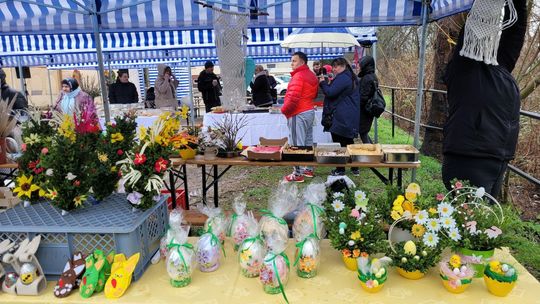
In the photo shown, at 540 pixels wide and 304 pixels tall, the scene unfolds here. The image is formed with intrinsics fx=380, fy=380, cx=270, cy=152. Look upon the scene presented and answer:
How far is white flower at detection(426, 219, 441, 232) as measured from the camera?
164cm

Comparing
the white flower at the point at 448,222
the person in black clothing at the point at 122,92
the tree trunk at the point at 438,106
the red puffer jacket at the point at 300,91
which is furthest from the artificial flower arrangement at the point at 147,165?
the person in black clothing at the point at 122,92

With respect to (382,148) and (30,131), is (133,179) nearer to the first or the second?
(30,131)

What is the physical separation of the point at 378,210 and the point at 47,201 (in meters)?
1.70

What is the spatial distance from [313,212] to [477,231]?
717 mm

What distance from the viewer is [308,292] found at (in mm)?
1554

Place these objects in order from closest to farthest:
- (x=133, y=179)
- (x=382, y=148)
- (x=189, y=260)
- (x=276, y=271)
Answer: (x=276, y=271) < (x=189, y=260) < (x=133, y=179) < (x=382, y=148)

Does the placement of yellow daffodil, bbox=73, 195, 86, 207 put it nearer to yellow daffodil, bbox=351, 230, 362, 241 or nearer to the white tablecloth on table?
yellow daffodil, bbox=351, 230, 362, 241

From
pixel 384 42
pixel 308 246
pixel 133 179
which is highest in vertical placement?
pixel 384 42

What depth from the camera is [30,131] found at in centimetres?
211

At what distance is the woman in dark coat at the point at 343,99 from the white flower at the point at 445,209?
2.96m

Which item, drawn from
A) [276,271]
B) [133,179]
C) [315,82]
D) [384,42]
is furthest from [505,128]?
[384,42]

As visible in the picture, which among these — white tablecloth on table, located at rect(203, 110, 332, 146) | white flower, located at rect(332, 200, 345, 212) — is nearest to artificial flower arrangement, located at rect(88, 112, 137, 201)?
white flower, located at rect(332, 200, 345, 212)

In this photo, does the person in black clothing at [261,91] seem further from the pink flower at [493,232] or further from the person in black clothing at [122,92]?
the pink flower at [493,232]

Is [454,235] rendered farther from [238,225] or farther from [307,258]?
[238,225]
